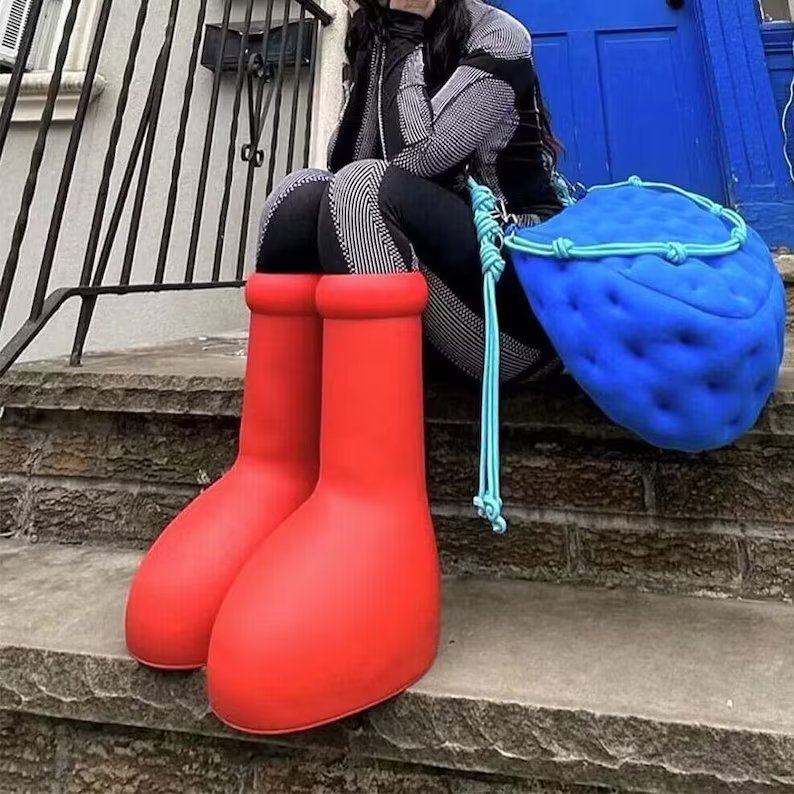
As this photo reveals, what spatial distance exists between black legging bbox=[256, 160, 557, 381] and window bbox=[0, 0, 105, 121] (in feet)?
6.29

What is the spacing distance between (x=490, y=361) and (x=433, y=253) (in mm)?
144

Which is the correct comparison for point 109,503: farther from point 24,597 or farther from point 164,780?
point 164,780

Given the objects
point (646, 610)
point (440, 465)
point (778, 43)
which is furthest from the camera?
point (778, 43)

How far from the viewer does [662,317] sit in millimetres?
582

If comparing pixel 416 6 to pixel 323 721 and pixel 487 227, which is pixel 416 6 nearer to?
pixel 487 227

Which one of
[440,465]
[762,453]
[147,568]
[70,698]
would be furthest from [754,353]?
[70,698]

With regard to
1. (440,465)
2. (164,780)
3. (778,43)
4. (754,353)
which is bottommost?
(164,780)

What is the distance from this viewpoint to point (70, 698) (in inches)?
26.1

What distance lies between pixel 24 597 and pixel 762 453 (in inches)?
36.8

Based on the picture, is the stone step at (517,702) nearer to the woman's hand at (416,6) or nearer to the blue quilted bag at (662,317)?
the blue quilted bag at (662,317)

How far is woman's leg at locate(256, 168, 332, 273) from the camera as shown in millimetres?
779

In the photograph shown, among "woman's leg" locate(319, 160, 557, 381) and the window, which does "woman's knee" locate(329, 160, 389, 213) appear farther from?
the window

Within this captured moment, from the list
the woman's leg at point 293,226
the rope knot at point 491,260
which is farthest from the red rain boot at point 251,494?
the rope knot at point 491,260

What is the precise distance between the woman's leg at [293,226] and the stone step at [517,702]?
45 centimetres
